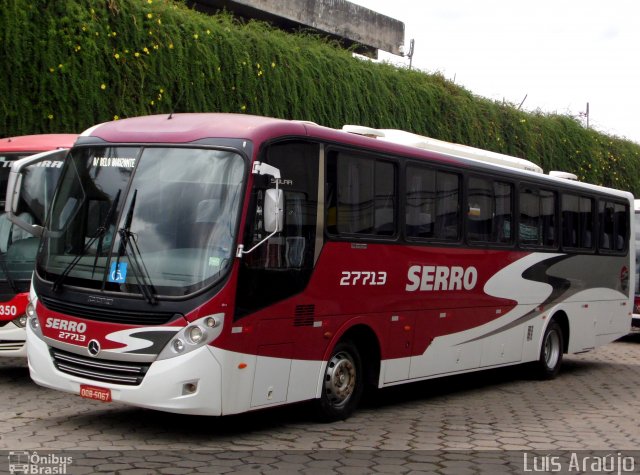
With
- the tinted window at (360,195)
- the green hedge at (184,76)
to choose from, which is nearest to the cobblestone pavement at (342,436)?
the tinted window at (360,195)

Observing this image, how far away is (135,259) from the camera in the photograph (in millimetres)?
8312

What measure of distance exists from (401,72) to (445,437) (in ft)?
45.2

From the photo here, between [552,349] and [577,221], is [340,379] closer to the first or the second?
[552,349]

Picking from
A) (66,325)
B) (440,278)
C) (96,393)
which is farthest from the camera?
(440,278)

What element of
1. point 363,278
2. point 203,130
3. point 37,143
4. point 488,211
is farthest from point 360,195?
point 37,143

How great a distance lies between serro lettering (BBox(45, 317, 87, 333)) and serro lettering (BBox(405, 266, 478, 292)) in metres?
3.81

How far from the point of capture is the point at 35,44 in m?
13.7

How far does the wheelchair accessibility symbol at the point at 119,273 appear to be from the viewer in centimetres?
833

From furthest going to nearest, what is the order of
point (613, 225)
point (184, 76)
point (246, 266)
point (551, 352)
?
point (613, 225) < point (184, 76) < point (551, 352) < point (246, 266)

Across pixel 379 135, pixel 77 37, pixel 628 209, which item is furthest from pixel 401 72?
pixel 379 135

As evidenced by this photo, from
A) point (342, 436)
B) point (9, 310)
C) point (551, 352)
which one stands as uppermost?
point (9, 310)

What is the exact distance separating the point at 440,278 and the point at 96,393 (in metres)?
4.64

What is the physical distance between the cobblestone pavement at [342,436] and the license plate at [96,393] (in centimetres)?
35

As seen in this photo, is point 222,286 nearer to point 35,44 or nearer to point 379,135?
point 379,135
